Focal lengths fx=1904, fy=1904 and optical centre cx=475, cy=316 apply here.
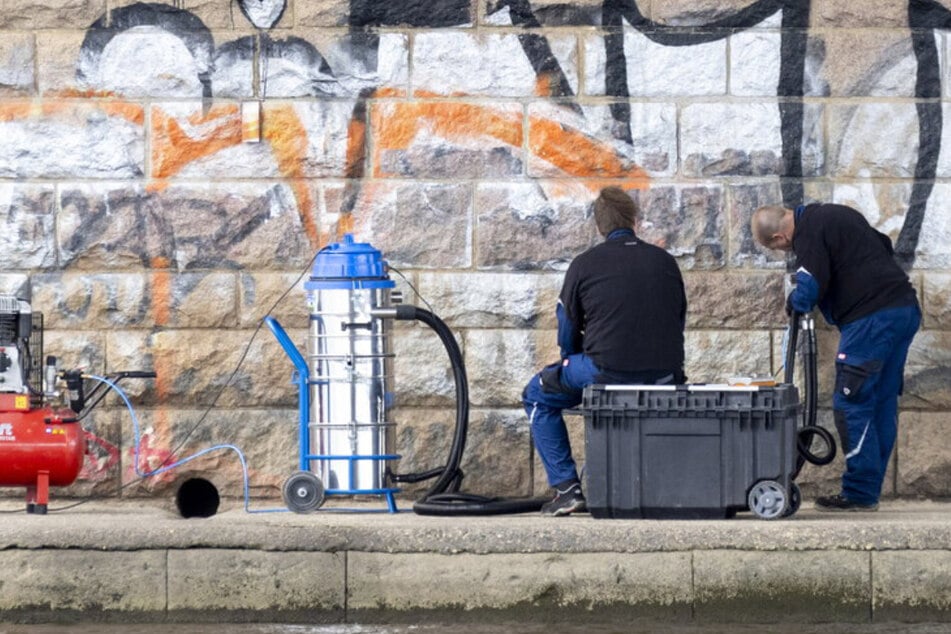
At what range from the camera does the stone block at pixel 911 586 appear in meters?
7.64

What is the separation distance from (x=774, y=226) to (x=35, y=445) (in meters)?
3.62

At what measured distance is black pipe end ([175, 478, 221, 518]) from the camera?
9875 mm

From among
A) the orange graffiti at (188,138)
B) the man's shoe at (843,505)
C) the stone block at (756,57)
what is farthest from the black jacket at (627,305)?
the orange graffiti at (188,138)

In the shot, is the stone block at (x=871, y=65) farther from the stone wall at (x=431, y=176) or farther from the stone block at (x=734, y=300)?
the stone block at (x=734, y=300)

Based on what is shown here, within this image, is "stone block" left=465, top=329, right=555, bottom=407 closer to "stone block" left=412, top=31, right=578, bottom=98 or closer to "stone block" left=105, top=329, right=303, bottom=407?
"stone block" left=105, top=329, right=303, bottom=407

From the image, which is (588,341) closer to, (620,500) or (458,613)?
(620,500)

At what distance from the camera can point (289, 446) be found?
32.0 feet

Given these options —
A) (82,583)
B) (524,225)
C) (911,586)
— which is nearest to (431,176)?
(524,225)

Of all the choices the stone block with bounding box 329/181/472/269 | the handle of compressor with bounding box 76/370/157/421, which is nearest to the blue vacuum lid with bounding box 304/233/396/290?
the stone block with bounding box 329/181/472/269

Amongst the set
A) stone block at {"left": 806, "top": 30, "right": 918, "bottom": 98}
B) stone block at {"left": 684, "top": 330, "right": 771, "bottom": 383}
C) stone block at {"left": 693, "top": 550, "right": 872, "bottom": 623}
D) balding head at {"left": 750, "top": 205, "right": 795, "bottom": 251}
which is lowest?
stone block at {"left": 693, "top": 550, "right": 872, "bottom": 623}

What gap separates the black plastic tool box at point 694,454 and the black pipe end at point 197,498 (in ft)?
7.96

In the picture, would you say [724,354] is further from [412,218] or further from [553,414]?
[412,218]

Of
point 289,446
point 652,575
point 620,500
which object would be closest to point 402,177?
point 289,446

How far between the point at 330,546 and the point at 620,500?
55.1 inches
